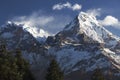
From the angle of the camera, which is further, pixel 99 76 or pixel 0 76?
pixel 99 76

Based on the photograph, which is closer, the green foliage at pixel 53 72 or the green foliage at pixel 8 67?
the green foliage at pixel 8 67

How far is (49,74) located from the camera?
72250mm

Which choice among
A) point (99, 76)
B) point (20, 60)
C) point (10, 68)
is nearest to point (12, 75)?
point (10, 68)

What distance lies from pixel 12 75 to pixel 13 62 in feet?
6.66

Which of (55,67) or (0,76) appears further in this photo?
(55,67)

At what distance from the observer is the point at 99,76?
73.9 metres

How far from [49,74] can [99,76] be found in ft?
28.8

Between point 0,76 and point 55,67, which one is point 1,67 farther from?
point 55,67

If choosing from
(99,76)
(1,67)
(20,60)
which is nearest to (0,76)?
(1,67)

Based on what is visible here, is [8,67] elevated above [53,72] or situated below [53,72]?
below

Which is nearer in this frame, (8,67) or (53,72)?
(8,67)

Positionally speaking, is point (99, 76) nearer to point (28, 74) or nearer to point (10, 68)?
point (28, 74)

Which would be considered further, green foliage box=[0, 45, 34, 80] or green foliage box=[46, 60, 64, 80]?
green foliage box=[46, 60, 64, 80]

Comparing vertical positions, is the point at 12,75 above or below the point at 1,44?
below
